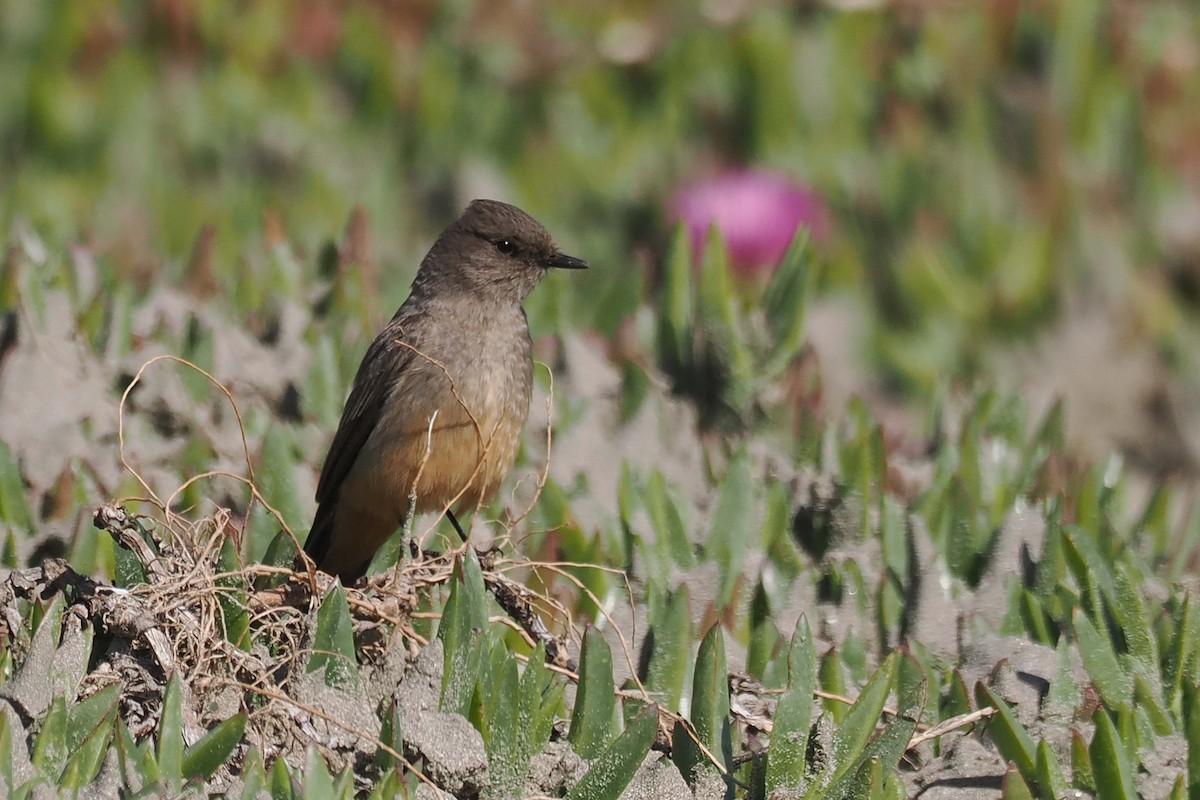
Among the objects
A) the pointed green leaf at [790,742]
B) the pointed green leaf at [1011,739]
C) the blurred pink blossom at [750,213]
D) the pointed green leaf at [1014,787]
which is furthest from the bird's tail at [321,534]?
the blurred pink blossom at [750,213]

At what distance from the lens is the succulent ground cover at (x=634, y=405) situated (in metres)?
3.32

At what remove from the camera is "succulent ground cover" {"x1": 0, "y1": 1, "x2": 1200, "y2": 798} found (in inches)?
131

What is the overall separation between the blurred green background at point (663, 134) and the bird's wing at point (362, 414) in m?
2.60

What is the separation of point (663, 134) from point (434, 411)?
12.5 ft

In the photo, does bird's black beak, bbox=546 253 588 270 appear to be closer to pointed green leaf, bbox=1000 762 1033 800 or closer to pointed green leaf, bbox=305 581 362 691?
pointed green leaf, bbox=305 581 362 691

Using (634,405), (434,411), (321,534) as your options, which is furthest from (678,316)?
(321,534)

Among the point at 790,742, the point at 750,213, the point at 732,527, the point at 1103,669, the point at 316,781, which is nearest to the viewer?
the point at 316,781

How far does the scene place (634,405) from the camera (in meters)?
5.32

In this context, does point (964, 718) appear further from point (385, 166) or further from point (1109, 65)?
point (1109, 65)

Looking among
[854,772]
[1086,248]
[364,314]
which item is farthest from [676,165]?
[854,772]

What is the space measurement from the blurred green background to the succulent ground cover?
22 mm

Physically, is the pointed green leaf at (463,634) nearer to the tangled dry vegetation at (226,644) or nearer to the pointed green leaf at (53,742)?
the tangled dry vegetation at (226,644)

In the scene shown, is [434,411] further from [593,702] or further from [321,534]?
[593,702]

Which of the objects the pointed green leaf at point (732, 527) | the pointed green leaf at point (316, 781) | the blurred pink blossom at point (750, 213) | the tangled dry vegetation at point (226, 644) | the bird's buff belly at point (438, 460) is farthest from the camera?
the blurred pink blossom at point (750, 213)
